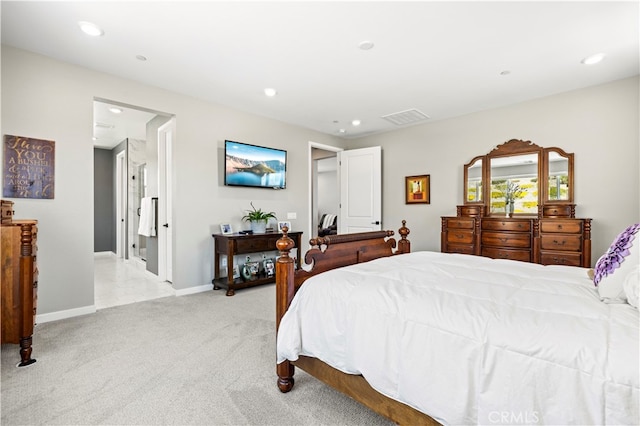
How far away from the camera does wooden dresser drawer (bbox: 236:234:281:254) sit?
393 centimetres

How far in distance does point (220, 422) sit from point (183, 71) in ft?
10.4

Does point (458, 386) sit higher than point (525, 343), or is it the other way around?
point (525, 343)

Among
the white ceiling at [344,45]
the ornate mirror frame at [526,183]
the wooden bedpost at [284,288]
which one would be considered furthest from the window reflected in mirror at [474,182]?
the wooden bedpost at [284,288]

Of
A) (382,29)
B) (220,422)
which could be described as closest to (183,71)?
(382,29)

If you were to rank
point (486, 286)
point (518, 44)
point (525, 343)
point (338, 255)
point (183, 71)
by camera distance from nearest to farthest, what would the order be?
1. point (525, 343)
2. point (486, 286)
3. point (338, 255)
4. point (518, 44)
5. point (183, 71)

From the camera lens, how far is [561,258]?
11.2 ft

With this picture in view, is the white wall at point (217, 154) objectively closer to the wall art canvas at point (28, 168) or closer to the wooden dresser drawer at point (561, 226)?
the wall art canvas at point (28, 168)

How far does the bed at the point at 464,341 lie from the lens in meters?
0.91

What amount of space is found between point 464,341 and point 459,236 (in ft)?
10.9

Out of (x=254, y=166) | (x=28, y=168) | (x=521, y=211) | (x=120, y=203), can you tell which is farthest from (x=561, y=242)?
(x=120, y=203)

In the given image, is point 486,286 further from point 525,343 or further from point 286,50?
point 286,50

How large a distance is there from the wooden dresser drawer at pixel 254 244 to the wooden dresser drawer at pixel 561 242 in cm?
329

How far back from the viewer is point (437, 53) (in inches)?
109

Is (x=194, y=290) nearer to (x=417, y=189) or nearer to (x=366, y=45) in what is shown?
(x=366, y=45)
